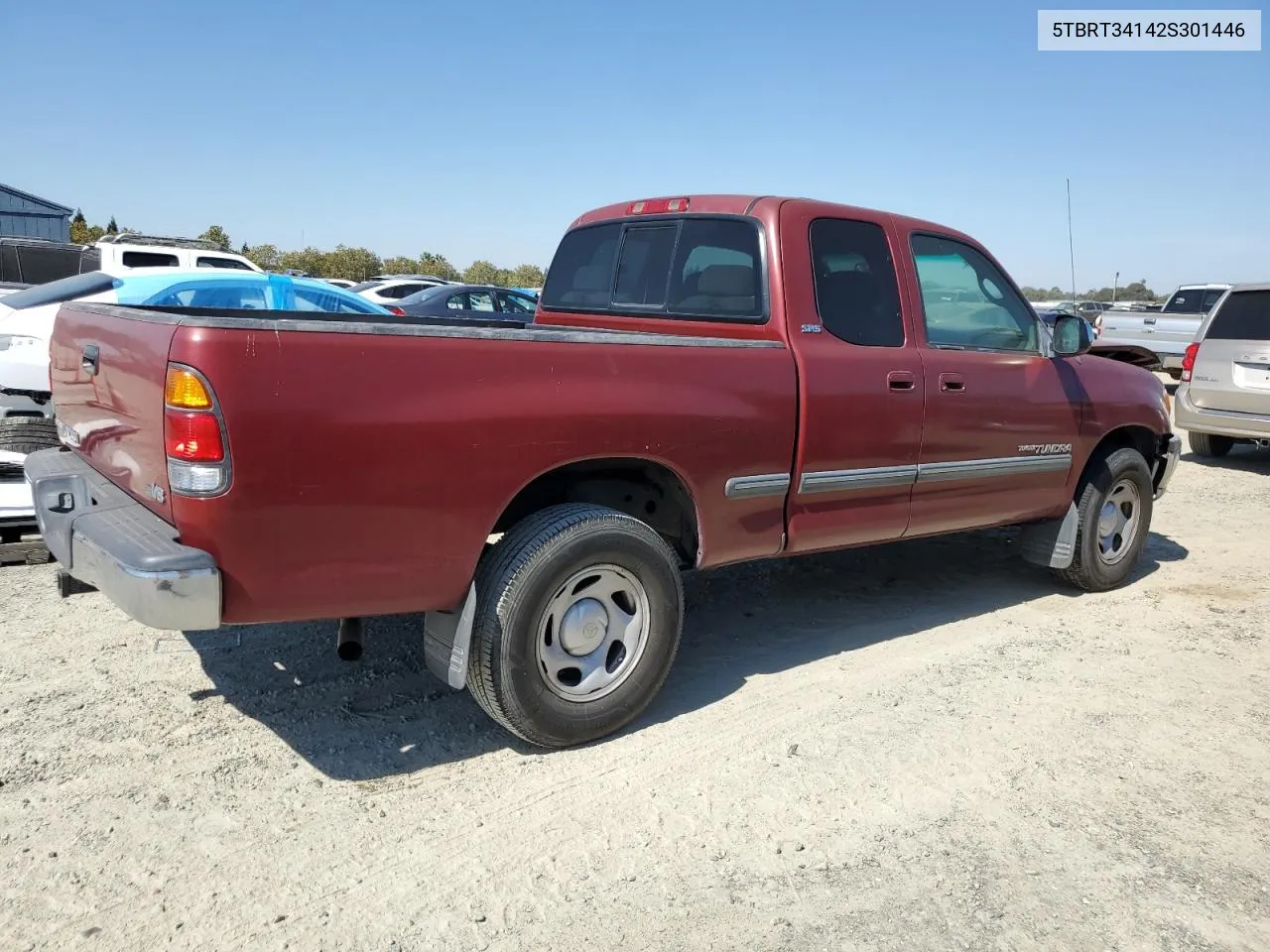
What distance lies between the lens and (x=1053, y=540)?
5.41 metres

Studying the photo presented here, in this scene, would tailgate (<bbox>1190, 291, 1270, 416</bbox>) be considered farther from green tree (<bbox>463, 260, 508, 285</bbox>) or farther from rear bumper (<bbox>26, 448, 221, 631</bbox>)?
green tree (<bbox>463, 260, 508, 285</bbox>)

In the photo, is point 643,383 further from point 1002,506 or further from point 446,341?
point 1002,506

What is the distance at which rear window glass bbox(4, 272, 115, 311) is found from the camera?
19.0ft

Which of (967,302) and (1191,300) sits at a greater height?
(1191,300)

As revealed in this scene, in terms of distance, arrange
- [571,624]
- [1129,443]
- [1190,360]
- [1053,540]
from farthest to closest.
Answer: [1190,360], [1129,443], [1053,540], [571,624]

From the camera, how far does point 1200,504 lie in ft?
28.1

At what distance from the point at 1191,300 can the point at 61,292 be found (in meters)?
19.8

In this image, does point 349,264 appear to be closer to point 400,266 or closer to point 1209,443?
point 400,266

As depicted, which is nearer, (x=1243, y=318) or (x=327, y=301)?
(x=327, y=301)

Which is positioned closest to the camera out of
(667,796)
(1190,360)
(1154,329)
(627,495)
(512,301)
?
(667,796)

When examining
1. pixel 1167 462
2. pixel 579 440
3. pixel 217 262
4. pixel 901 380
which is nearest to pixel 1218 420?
pixel 1167 462

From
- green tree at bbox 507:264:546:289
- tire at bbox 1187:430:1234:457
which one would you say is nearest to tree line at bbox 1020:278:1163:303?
green tree at bbox 507:264:546:289

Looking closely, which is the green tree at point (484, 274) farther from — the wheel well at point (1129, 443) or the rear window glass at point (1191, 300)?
the wheel well at point (1129, 443)

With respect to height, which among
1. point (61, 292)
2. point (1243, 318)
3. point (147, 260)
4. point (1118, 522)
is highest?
point (147, 260)
